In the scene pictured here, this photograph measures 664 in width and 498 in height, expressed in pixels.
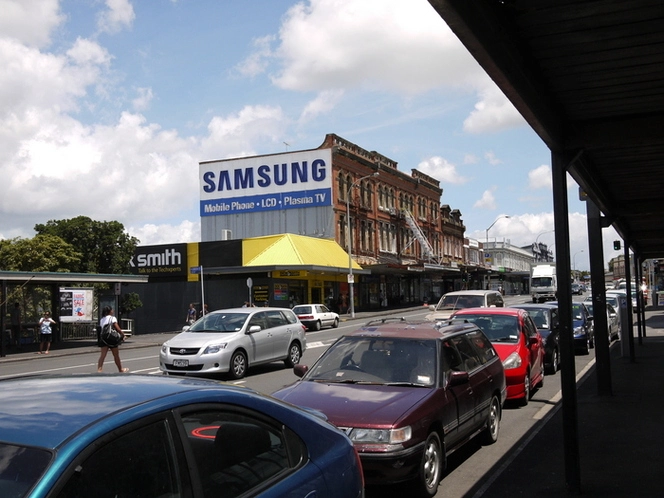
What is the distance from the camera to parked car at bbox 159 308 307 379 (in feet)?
47.6

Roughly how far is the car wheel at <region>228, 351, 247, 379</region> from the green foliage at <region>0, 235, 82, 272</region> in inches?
1545

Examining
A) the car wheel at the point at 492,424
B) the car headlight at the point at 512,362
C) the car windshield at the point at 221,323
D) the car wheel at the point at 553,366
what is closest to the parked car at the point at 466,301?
the car wheel at the point at 553,366

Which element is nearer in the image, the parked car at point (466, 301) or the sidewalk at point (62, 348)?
the parked car at point (466, 301)

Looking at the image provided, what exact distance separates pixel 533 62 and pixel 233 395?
12.7ft

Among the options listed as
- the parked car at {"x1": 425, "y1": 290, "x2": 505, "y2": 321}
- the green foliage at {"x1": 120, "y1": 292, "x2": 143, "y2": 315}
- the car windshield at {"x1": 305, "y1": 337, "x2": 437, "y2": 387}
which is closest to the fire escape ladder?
the green foliage at {"x1": 120, "y1": 292, "x2": 143, "y2": 315}

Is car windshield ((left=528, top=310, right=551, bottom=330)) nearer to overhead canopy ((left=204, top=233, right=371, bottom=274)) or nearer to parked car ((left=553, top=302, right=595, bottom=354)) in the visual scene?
parked car ((left=553, top=302, right=595, bottom=354))

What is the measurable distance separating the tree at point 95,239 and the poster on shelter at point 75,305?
25.1m

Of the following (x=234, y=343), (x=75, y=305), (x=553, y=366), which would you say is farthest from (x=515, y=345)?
(x=75, y=305)

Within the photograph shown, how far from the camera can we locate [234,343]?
15.1 metres

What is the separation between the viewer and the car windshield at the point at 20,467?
2250 mm

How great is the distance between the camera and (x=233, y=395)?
3.28m

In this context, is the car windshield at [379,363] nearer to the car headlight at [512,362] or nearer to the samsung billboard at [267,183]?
the car headlight at [512,362]

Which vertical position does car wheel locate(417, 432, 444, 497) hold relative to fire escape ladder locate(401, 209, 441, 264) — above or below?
below

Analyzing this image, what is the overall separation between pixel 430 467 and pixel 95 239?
179ft
